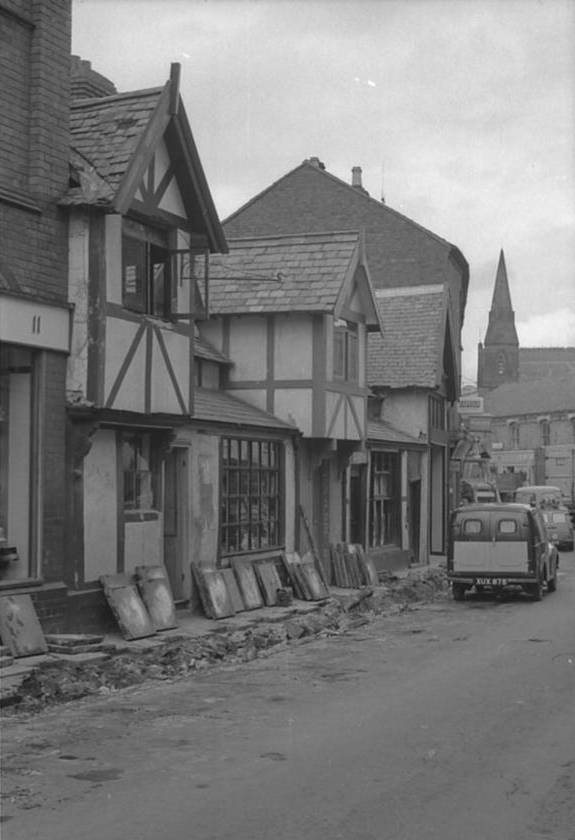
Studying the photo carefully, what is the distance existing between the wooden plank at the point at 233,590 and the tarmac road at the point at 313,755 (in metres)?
4.38

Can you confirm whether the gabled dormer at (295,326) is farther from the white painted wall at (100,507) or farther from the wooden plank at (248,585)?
the white painted wall at (100,507)

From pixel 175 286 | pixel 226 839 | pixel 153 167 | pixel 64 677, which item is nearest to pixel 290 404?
pixel 175 286

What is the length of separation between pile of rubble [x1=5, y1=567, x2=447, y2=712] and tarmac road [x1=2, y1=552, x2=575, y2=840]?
0.34 m

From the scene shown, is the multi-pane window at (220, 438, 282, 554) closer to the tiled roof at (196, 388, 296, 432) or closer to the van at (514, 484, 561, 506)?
the tiled roof at (196, 388, 296, 432)

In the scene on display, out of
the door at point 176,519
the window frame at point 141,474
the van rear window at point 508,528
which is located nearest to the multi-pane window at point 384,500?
the van rear window at point 508,528

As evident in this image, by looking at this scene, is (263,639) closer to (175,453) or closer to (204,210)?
(175,453)

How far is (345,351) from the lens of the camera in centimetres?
2392

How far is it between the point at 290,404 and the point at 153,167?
7.80 m

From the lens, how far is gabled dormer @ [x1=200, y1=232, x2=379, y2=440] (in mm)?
22391

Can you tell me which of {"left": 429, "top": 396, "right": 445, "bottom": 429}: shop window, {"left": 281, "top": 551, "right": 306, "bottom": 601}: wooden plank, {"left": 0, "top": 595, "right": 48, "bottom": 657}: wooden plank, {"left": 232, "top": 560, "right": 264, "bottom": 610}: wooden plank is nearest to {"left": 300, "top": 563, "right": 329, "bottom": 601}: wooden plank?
{"left": 281, "top": 551, "right": 306, "bottom": 601}: wooden plank

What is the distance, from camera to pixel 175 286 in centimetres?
1681

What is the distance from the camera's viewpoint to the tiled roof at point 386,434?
2792cm

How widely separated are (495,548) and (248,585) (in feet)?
19.3

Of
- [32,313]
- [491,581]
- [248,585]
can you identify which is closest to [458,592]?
[491,581]
